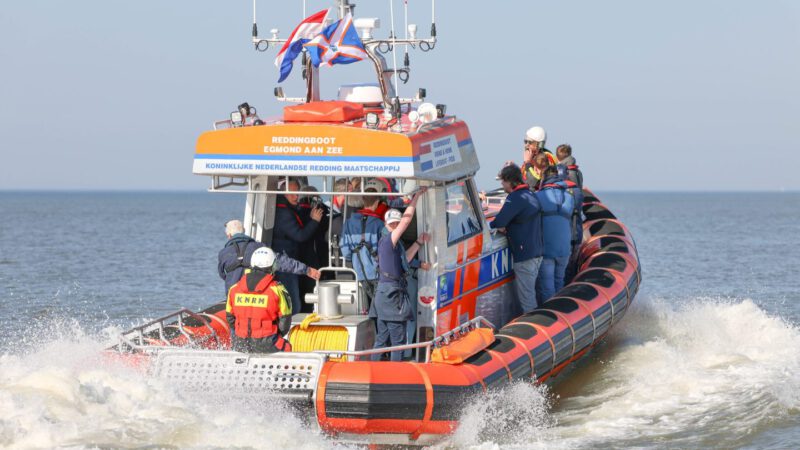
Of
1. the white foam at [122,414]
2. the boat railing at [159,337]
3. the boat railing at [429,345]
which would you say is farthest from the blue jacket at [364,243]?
the white foam at [122,414]

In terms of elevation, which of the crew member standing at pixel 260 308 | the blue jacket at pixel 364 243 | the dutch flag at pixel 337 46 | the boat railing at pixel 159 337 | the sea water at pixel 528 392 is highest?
the dutch flag at pixel 337 46

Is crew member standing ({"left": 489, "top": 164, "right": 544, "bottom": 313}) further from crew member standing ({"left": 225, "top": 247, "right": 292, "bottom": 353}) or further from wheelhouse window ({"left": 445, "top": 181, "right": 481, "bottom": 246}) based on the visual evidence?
crew member standing ({"left": 225, "top": 247, "right": 292, "bottom": 353})

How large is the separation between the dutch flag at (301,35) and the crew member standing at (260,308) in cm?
184

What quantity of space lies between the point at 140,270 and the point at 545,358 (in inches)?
652

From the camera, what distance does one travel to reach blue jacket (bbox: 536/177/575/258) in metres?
9.74

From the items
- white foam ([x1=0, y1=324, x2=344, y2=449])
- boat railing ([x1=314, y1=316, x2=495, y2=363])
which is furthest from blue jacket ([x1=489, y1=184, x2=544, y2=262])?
white foam ([x1=0, y1=324, x2=344, y2=449])

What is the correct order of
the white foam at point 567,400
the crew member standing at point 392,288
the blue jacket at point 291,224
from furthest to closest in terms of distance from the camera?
1. the blue jacket at point 291,224
2. the crew member standing at point 392,288
3. the white foam at point 567,400

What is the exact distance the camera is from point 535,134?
10195 mm

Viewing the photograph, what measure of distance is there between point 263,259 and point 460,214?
1.91 metres

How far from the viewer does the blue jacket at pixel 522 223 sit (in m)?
9.30

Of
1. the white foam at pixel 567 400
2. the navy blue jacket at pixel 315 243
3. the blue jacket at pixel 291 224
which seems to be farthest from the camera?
the navy blue jacket at pixel 315 243

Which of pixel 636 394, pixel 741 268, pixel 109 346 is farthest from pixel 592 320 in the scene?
pixel 741 268

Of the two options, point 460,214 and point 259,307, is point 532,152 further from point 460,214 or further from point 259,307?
point 259,307

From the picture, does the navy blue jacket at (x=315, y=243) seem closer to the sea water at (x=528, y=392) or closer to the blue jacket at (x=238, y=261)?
the blue jacket at (x=238, y=261)
